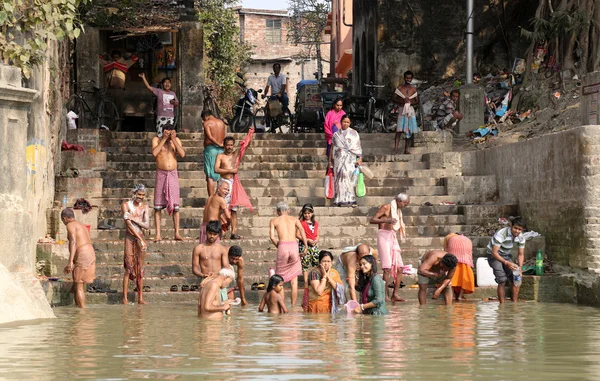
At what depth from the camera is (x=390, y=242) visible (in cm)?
1481

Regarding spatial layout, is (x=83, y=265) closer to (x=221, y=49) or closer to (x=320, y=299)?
(x=320, y=299)

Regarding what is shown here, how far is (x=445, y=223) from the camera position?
16.9 meters

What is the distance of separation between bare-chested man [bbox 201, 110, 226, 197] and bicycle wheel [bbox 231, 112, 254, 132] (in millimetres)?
7683

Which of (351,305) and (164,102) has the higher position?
(164,102)

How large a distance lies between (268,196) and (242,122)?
7.33 m

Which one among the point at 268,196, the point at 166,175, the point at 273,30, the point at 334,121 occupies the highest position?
the point at 273,30

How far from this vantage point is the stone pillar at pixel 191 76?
22953 millimetres

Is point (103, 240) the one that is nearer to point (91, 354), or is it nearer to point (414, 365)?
point (91, 354)

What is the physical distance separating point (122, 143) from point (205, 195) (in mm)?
3003

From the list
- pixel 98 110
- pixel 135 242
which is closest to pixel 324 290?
pixel 135 242

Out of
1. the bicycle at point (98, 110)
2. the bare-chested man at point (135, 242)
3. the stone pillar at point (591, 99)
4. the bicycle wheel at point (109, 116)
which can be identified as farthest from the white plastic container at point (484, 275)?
the bicycle wheel at point (109, 116)

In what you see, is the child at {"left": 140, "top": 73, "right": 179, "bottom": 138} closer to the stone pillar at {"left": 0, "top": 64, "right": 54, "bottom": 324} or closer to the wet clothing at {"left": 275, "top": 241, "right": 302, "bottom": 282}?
the wet clothing at {"left": 275, "top": 241, "right": 302, "bottom": 282}

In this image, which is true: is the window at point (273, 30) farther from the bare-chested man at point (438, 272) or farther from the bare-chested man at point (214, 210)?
the bare-chested man at point (438, 272)

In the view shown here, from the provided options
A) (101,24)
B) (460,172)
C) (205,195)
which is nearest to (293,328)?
(205,195)
